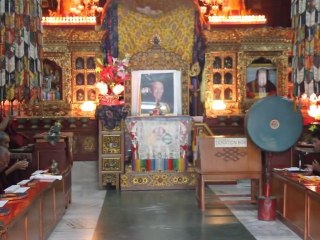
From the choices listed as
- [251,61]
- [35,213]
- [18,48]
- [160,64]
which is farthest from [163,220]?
[251,61]

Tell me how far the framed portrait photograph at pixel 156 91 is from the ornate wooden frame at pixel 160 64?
68 mm

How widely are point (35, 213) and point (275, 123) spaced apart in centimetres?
295

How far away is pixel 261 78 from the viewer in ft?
36.7

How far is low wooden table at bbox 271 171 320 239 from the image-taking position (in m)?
5.34

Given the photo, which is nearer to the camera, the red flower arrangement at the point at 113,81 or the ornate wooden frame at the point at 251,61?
the red flower arrangement at the point at 113,81

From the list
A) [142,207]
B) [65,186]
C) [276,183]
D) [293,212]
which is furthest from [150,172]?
[293,212]

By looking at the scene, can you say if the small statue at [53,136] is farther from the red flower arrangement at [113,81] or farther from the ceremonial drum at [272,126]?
the ceremonial drum at [272,126]

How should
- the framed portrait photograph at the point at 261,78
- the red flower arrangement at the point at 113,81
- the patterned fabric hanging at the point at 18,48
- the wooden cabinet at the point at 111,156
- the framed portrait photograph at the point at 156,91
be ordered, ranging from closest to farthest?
the patterned fabric hanging at the point at 18,48 → the wooden cabinet at the point at 111,156 → the red flower arrangement at the point at 113,81 → the framed portrait photograph at the point at 156,91 → the framed portrait photograph at the point at 261,78

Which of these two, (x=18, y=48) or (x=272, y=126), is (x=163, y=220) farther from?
(x=18, y=48)

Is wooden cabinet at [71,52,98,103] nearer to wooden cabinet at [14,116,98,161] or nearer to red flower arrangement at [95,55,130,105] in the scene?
wooden cabinet at [14,116,98,161]

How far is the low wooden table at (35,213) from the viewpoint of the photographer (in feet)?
13.4

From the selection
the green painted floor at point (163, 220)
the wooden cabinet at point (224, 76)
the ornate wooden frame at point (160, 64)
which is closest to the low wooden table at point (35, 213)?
the green painted floor at point (163, 220)

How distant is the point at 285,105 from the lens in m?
6.73

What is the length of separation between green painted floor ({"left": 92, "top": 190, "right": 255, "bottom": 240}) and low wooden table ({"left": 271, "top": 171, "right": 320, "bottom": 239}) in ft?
1.58
